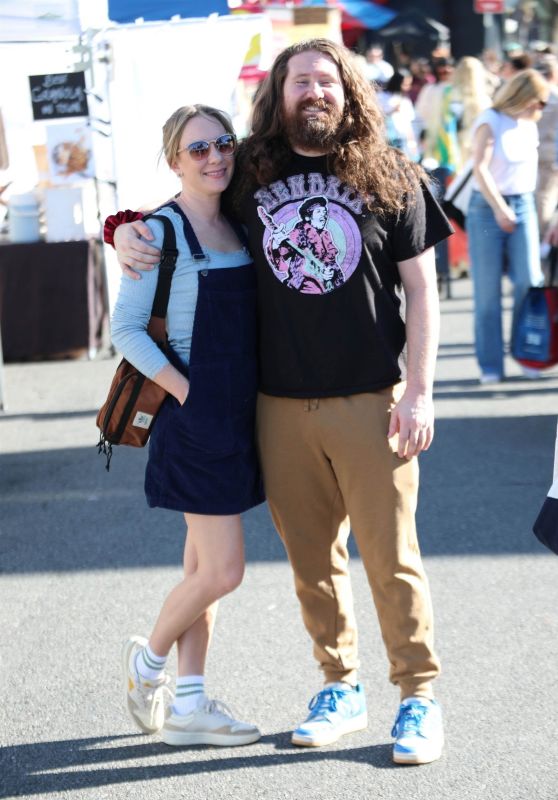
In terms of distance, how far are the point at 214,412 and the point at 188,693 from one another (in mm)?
852

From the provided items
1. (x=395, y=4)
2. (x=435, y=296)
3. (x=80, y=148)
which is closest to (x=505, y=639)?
(x=435, y=296)

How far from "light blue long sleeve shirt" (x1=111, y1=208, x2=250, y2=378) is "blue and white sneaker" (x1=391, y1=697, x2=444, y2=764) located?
3.85 ft

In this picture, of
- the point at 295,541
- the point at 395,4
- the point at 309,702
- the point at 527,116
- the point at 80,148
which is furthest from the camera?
the point at 395,4

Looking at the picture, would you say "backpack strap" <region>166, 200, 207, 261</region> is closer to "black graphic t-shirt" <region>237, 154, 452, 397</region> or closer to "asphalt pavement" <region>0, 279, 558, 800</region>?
"black graphic t-shirt" <region>237, 154, 452, 397</region>

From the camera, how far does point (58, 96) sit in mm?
9578

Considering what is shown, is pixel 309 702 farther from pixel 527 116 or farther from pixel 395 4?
pixel 395 4

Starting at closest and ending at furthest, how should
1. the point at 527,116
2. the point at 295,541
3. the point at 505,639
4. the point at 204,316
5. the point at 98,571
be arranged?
the point at 204,316, the point at 295,541, the point at 505,639, the point at 98,571, the point at 527,116

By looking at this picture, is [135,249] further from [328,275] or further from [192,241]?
[328,275]

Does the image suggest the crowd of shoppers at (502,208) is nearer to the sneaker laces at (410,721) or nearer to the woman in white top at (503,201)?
the woman in white top at (503,201)

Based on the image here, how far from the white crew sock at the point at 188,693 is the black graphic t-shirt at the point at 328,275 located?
2.97 feet

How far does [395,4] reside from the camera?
1161 inches

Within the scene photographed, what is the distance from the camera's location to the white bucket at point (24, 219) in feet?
32.8

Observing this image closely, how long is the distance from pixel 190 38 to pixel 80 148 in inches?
56.8

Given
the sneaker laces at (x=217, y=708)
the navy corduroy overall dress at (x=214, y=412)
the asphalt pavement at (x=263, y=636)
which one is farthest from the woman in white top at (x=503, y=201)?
the sneaker laces at (x=217, y=708)
